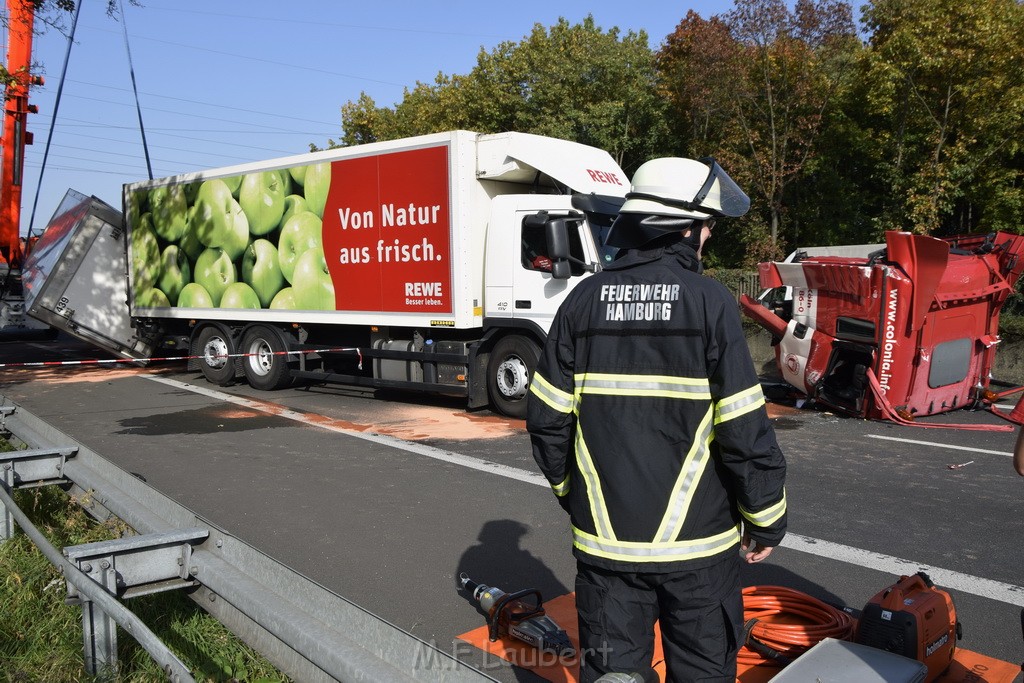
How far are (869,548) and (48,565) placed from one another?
14.9 ft

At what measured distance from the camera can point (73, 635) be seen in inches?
139

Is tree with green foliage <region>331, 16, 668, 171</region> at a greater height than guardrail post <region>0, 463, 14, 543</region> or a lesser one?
greater

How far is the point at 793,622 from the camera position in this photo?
3.80 meters

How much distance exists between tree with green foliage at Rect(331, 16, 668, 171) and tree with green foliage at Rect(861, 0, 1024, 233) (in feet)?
28.3

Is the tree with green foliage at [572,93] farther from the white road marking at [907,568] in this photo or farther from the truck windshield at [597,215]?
the white road marking at [907,568]

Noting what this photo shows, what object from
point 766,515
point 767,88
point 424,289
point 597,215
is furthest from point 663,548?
point 767,88

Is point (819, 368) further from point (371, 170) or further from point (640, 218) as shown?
point (640, 218)

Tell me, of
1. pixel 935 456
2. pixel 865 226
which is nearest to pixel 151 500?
pixel 935 456

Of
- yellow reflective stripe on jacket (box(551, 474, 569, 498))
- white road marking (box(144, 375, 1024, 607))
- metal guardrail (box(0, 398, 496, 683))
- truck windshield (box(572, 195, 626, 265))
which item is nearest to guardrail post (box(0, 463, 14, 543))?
metal guardrail (box(0, 398, 496, 683))

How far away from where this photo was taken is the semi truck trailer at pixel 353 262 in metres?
9.98

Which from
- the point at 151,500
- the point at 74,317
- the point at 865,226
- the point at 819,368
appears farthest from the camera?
the point at 865,226

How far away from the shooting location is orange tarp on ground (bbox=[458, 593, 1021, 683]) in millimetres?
3535

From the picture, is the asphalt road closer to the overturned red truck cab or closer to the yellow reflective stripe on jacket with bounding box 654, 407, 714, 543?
the overturned red truck cab

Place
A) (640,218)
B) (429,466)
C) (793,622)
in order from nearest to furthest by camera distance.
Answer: (640,218) < (793,622) < (429,466)
